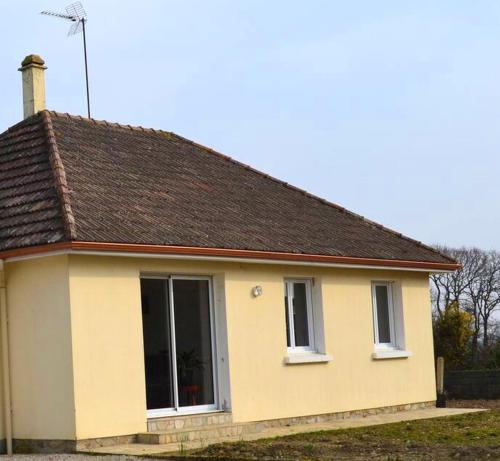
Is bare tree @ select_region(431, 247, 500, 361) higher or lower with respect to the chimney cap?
lower

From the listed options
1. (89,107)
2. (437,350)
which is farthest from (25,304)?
(437,350)

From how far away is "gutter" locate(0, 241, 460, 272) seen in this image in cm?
1448

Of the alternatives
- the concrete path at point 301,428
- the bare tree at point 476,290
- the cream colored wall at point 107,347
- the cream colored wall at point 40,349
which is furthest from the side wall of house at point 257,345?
A: the bare tree at point 476,290

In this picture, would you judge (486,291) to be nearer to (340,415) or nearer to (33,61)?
(340,415)

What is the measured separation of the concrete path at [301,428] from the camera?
46.9 ft

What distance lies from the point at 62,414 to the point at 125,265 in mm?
2276

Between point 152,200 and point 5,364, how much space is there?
12.2 ft

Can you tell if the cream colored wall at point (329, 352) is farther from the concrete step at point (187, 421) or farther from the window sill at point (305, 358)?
the concrete step at point (187, 421)

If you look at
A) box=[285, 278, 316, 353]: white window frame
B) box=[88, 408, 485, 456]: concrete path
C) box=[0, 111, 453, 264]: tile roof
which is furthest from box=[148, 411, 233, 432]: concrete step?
box=[0, 111, 453, 264]: tile roof

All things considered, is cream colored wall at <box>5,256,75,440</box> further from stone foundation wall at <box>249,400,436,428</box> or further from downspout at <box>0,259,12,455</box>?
stone foundation wall at <box>249,400,436,428</box>

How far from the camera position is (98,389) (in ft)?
49.1

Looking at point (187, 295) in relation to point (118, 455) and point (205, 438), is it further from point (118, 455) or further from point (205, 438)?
point (118, 455)

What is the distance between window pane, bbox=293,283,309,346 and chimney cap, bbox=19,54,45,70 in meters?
6.22

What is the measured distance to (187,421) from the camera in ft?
52.8
